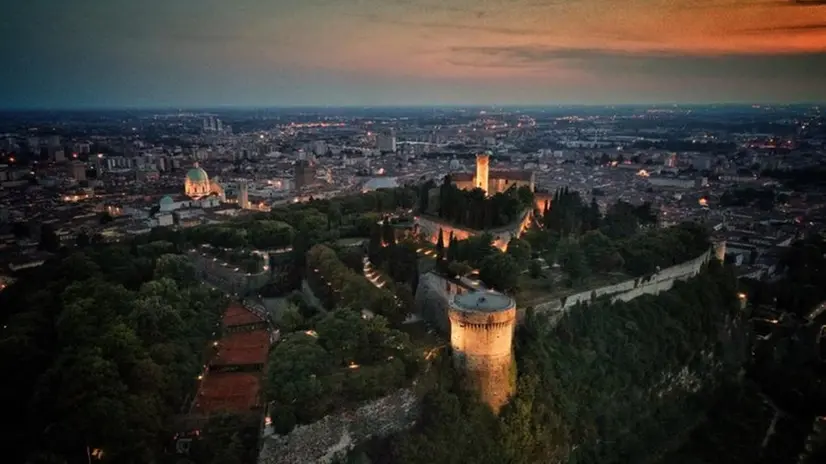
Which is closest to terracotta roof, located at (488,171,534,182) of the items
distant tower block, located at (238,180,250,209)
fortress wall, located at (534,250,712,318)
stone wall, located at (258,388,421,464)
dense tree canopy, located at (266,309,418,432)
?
fortress wall, located at (534,250,712,318)

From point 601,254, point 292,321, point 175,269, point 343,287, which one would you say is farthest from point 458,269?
point 175,269

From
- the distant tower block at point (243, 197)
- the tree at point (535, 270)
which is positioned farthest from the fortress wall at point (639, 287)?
the distant tower block at point (243, 197)

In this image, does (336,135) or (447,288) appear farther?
(336,135)

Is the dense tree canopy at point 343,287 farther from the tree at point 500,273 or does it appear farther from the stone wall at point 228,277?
the tree at point 500,273

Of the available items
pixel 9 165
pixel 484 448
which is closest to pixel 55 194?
pixel 9 165

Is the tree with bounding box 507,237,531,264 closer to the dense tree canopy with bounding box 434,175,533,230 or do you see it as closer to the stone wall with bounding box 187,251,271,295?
the dense tree canopy with bounding box 434,175,533,230

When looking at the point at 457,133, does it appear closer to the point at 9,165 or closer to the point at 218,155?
the point at 218,155

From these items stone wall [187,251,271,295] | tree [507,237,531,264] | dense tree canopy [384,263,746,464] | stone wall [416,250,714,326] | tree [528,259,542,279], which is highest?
tree [507,237,531,264]

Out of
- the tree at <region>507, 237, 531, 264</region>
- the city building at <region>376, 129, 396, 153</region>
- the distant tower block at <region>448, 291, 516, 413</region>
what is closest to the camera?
the distant tower block at <region>448, 291, 516, 413</region>
